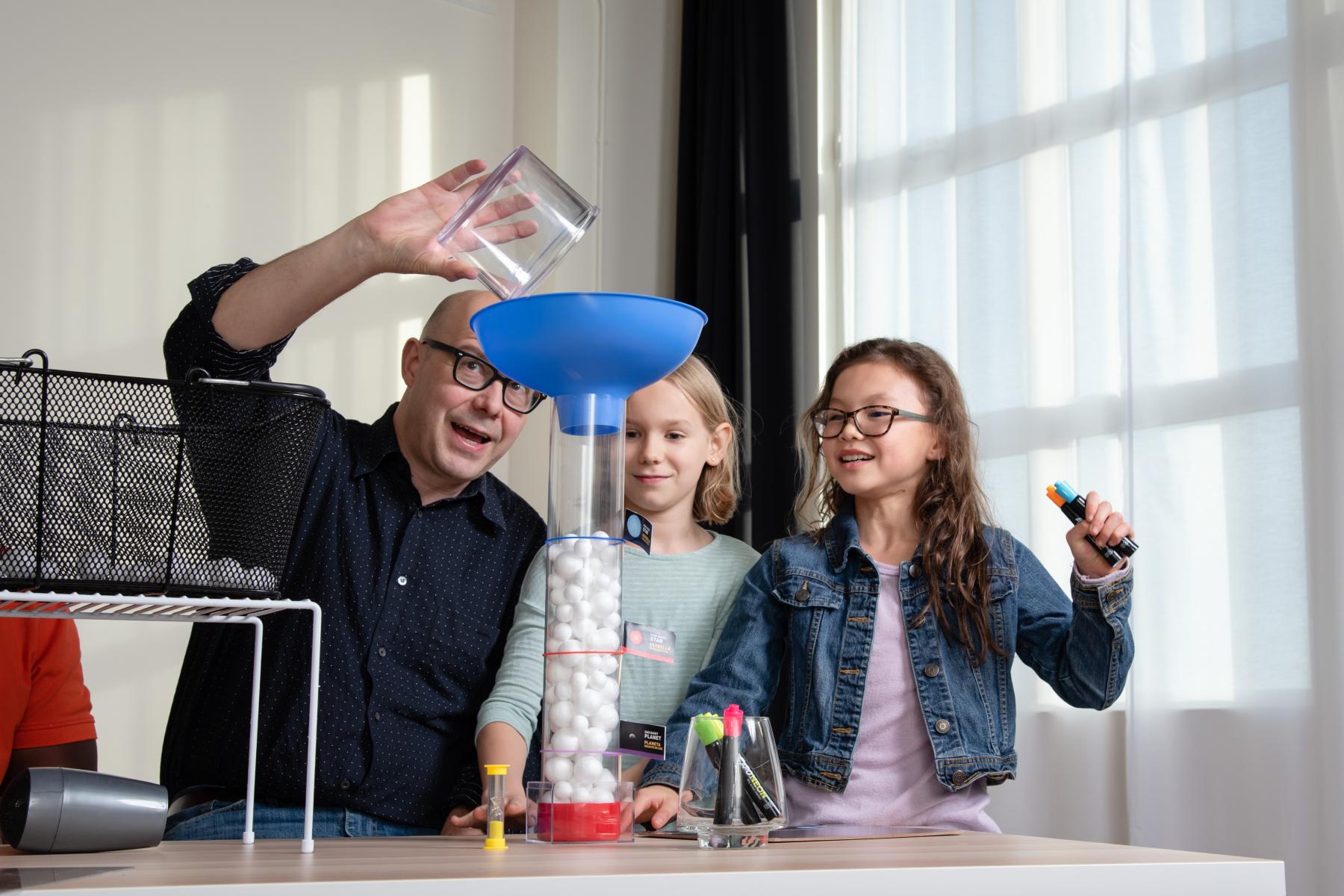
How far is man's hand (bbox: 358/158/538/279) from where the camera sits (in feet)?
3.84

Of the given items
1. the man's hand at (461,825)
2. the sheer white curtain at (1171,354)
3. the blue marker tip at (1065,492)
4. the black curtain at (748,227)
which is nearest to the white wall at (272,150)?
the black curtain at (748,227)

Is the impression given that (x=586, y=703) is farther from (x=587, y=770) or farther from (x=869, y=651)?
(x=869, y=651)

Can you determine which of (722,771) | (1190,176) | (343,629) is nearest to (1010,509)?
(1190,176)

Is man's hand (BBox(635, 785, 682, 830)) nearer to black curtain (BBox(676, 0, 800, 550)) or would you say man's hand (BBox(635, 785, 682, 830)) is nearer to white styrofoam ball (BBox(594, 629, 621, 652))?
white styrofoam ball (BBox(594, 629, 621, 652))

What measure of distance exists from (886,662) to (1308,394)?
903 mm

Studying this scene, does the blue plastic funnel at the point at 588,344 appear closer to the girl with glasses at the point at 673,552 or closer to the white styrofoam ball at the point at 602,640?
the white styrofoam ball at the point at 602,640

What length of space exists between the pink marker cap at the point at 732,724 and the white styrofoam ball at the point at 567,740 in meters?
0.12

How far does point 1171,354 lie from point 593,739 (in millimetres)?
1663

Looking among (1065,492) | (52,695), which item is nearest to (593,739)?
(1065,492)

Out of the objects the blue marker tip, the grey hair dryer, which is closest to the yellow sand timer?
the grey hair dryer

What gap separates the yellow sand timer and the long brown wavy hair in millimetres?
837

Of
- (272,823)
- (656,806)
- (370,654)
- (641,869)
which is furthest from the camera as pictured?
(370,654)

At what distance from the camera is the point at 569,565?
100cm

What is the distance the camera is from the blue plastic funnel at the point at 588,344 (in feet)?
3.16
